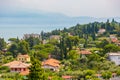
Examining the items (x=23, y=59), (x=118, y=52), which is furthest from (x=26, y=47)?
(x=118, y=52)

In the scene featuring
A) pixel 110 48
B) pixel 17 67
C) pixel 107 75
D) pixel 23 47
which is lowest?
pixel 107 75

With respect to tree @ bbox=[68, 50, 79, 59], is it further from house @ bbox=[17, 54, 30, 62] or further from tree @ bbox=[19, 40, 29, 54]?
tree @ bbox=[19, 40, 29, 54]

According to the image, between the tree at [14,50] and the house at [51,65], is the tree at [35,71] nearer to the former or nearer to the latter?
the house at [51,65]

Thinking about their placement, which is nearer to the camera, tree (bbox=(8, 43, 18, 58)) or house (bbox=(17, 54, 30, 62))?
house (bbox=(17, 54, 30, 62))

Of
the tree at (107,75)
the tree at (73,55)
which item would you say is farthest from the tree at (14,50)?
the tree at (107,75)

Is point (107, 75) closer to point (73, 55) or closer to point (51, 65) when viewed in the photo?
point (51, 65)

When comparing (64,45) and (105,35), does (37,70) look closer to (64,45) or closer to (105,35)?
(64,45)

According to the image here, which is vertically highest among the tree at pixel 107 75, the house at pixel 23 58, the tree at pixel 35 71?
the tree at pixel 35 71

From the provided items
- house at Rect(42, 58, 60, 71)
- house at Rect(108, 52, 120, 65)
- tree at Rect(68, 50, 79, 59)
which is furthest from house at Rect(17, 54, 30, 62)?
house at Rect(108, 52, 120, 65)

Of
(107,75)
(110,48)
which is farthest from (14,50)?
(107,75)

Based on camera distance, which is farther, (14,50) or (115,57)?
(14,50)

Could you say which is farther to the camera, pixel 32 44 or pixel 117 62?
pixel 32 44

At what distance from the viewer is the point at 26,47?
53406 millimetres

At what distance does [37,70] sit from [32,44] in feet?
122
